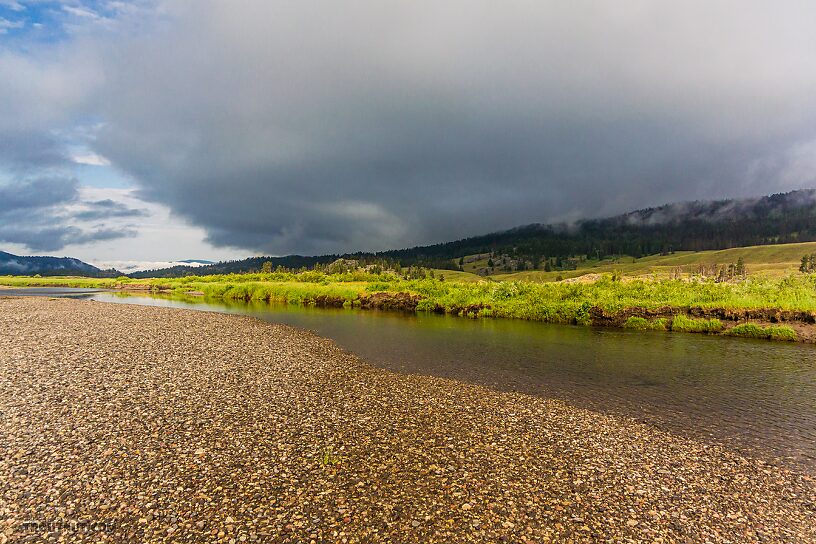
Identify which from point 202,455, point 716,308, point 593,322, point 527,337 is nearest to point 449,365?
point 527,337

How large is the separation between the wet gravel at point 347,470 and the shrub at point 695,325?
36.9 m

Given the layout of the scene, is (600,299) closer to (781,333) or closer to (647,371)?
(781,333)

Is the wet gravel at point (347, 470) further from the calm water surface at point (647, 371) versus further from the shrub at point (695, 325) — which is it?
the shrub at point (695, 325)

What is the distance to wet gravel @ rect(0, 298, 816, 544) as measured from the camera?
1077 centimetres

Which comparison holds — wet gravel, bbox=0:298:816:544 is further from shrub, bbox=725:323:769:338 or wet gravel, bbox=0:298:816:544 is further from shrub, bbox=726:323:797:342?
shrub, bbox=725:323:769:338

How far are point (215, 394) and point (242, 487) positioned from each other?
10352 millimetres

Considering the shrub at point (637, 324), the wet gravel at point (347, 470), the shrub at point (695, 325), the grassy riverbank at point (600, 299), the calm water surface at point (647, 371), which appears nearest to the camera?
the wet gravel at point (347, 470)

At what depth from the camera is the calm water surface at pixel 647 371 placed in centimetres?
1955

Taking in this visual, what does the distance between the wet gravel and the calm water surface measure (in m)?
3.01

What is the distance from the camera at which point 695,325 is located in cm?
4844

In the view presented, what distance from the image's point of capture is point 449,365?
32469 millimetres

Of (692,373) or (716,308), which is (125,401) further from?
(716,308)

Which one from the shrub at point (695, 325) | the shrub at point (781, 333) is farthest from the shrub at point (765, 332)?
the shrub at point (695, 325)

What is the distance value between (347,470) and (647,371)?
25897mm
